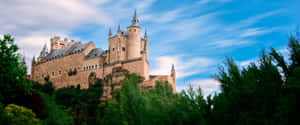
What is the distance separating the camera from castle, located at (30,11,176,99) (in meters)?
69.4

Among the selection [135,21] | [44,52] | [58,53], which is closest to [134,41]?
[135,21]

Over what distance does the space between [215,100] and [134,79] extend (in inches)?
768

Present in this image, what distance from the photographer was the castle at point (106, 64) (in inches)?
2731

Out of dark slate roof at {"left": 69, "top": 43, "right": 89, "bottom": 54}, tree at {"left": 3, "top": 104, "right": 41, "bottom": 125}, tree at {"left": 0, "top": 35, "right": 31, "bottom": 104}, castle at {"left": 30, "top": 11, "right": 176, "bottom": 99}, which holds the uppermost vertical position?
dark slate roof at {"left": 69, "top": 43, "right": 89, "bottom": 54}

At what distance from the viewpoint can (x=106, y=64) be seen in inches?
2982

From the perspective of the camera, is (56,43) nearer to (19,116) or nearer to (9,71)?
(19,116)

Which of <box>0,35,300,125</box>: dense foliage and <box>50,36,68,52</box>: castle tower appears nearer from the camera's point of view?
<box>0,35,300,125</box>: dense foliage

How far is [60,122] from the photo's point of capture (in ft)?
121

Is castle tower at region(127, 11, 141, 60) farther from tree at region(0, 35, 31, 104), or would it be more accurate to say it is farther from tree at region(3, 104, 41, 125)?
tree at region(0, 35, 31, 104)

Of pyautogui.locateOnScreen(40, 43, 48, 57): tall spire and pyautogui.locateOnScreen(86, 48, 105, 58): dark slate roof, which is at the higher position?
pyautogui.locateOnScreen(40, 43, 48, 57): tall spire

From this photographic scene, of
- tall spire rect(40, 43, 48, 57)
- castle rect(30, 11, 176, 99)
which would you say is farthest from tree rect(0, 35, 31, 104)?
tall spire rect(40, 43, 48, 57)

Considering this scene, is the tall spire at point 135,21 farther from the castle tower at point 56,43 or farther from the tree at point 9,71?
the tree at point 9,71

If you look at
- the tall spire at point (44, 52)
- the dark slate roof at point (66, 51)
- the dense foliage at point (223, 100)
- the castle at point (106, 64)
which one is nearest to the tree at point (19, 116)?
the dense foliage at point (223, 100)

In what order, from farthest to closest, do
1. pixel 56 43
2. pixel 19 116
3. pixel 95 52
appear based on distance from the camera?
1. pixel 56 43
2. pixel 95 52
3. pixel 19 116
